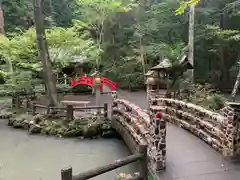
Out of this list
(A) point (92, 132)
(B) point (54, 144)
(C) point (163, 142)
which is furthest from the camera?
(A) point (92, 132)

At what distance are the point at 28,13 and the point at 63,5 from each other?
4.23 meters

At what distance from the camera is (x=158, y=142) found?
448 centimetres

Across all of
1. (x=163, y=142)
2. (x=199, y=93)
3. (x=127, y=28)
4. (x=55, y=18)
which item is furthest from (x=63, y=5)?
(x=163, y=142)

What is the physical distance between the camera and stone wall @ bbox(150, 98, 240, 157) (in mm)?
4625

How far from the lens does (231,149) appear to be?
4.70 metres

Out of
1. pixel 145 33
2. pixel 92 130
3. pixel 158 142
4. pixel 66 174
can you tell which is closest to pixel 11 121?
pixel 92 130

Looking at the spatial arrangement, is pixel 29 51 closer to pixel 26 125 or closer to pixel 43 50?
pixel 43 50

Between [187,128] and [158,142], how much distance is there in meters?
2.59

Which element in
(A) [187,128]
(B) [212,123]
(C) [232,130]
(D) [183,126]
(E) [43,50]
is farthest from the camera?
(E) [43,50]

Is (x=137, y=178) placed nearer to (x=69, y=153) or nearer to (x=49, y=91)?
(x=69, y=153)

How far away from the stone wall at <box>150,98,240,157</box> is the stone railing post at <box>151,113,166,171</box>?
0.28 metres

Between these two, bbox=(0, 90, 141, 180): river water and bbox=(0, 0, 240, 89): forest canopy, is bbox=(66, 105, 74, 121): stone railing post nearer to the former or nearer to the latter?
bbox=(0, 90, 141, 180): river water

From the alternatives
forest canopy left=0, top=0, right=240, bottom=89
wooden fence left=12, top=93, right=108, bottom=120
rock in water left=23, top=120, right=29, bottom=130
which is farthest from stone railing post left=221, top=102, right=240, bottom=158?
forest canopy left=0, top=0, right=240, bottom=89

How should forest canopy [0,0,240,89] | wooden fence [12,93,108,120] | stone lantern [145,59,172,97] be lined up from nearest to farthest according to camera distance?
wooden fence [12,93,108,120]
stone lantern [145,59,172,97]
forest canopy [0,0,240,89]
